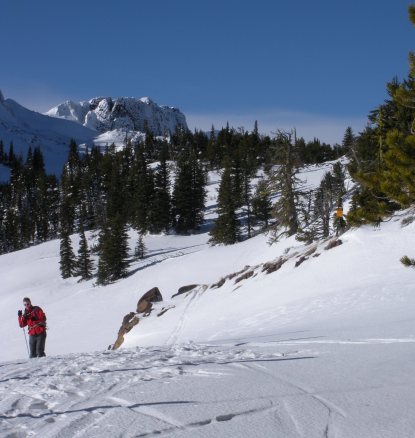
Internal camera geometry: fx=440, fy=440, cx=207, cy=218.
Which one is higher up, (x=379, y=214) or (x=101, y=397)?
(x=379, y=214)

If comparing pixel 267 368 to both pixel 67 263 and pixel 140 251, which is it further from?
pixel 140 251

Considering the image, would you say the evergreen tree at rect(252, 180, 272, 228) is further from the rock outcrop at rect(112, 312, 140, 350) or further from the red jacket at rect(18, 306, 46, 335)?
the red jacket at rect(18, 306, 46, 335)

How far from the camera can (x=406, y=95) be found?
26.2ft

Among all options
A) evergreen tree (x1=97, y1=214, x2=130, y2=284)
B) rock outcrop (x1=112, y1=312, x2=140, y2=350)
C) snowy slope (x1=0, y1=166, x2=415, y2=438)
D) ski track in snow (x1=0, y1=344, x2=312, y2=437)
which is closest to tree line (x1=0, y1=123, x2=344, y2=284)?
evergreen tree (x1=97, y1=214, x2=130, y2=284)

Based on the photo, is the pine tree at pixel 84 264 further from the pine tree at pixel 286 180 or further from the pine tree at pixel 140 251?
the pine tree at pixel 286 180

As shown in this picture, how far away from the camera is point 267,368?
5.91 metres

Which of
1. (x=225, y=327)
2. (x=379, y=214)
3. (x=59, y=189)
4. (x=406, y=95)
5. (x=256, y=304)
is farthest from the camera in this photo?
(x=59, y=189)

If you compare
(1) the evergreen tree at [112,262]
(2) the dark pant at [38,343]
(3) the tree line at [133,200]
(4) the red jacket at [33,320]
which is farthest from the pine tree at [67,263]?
(4) the red jacket at [33,320]

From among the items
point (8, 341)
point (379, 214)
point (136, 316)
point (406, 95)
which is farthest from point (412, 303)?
point (8, 341)

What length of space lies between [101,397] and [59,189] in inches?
3422

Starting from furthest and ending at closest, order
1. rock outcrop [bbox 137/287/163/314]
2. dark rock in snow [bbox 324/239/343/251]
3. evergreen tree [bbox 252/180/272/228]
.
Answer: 1. evergreen tree [bbox 252/180/272/228]
2. rock outcrop [bbox 137/287/163/314]
3. dark rock in snow [bbox 324/239/343/251]

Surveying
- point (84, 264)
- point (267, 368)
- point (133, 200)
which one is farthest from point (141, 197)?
point (267, 368)

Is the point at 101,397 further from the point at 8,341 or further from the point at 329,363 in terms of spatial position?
the point at 8,341

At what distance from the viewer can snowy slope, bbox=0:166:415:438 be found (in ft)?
12.4
